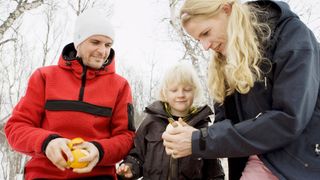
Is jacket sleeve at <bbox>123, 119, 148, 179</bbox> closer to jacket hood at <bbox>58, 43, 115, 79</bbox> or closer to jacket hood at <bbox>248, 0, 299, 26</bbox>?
jacket hood at <bbox>58, 43, 115, 79</bbox>

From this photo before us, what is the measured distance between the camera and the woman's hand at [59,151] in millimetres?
1931

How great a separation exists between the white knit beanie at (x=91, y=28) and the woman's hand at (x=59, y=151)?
0.82 m

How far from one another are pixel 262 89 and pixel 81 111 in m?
1.20

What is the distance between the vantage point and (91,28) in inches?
95.8

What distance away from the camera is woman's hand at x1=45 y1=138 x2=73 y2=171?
193 centimetres

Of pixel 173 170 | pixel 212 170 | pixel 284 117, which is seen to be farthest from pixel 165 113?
pixel 284 117

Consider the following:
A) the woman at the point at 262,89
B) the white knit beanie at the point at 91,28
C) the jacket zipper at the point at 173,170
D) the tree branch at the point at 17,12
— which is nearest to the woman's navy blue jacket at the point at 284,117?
the woman at the point at 262,89

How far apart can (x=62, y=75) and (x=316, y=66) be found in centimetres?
165

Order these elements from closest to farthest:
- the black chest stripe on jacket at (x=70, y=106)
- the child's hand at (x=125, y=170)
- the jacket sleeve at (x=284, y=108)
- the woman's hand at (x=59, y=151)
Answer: the jacket sleeve at (x=284, y=108), the woman's hand at (x=59, y=151), the black chest stripe on jacket at (x=70, y=106), the child's hand at (x=125, y=170)

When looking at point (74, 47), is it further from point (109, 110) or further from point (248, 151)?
point (248, 151)

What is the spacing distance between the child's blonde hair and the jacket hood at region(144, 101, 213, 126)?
0.08 m

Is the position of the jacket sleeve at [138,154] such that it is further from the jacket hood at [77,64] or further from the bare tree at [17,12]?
the bare tree at [17,12]

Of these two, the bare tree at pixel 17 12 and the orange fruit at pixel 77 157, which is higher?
the bare tree at pixel 17 12

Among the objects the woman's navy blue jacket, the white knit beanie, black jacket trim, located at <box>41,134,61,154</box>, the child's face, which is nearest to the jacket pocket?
the woman's navy blue jacket
